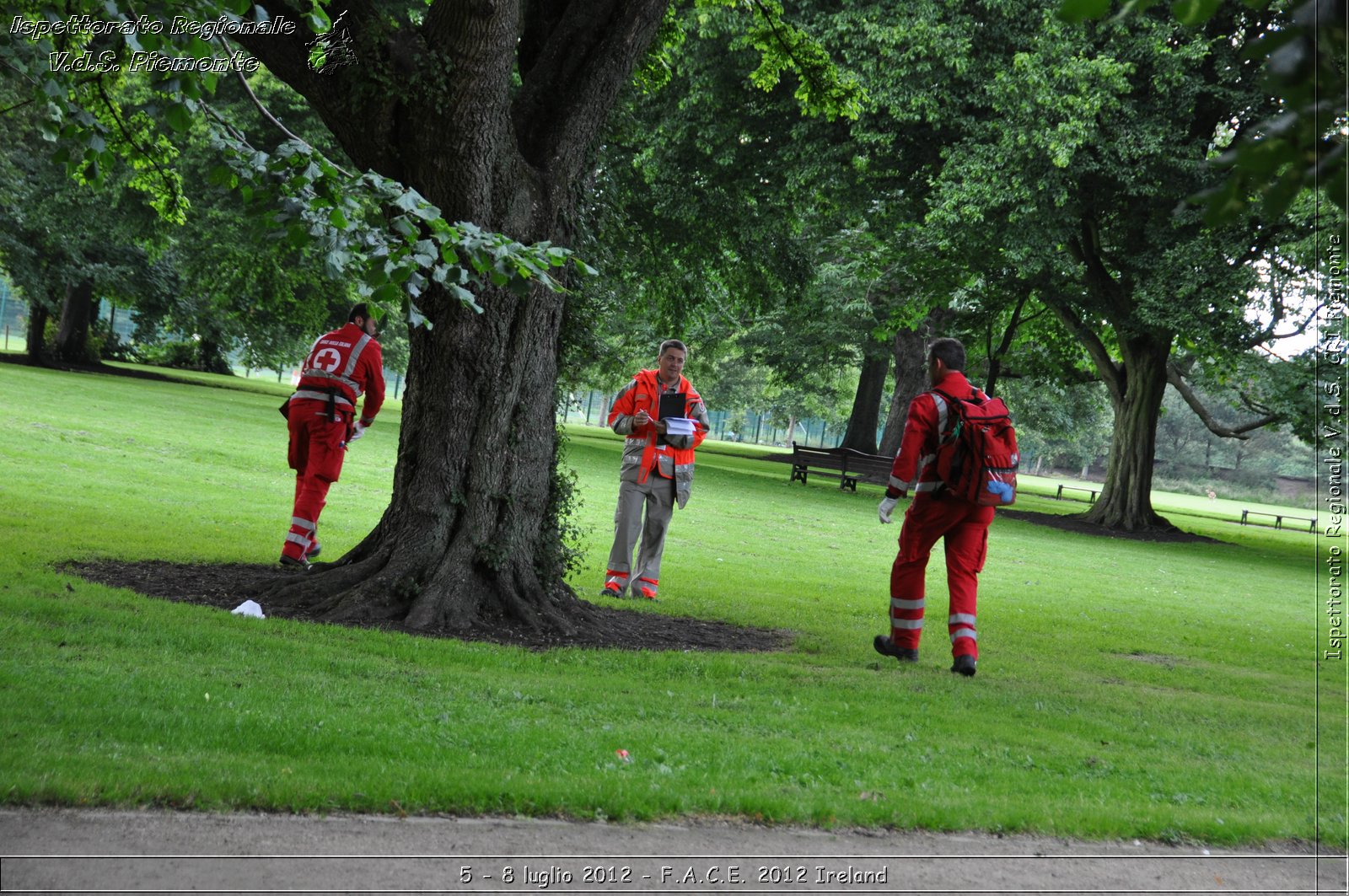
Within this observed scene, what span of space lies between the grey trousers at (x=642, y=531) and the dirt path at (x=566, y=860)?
20.9ft

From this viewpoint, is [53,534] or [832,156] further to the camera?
[832,156]

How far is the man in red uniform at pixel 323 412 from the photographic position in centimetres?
966

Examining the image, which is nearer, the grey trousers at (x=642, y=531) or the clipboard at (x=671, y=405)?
the clipboard at (x=671, y=405)

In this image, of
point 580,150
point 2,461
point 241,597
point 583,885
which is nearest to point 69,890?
point 583,885

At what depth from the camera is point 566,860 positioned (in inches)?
152

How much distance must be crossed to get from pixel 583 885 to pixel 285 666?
10.3 ft

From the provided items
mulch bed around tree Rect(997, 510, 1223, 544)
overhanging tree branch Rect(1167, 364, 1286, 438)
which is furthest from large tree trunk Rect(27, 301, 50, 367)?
overhanging tree branch Rect(1167, 364, 1286, 438)

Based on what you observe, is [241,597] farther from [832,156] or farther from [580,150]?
[832,156]

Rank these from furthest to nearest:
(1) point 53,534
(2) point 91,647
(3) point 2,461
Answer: (3) point 2,461
(1) point 53,534
(2) point 91,647

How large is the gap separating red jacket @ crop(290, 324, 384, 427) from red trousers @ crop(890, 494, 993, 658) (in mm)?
4575

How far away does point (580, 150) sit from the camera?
877 cm

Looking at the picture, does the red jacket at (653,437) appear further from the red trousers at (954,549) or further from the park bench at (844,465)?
the park bench at (844,465)

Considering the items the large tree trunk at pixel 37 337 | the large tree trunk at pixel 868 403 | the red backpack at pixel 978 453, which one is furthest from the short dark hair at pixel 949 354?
the large tree trunk at pixel 37 337

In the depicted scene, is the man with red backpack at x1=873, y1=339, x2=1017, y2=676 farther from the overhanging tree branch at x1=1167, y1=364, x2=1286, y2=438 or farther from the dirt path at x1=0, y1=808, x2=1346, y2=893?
the overhanging tree branch at x1=1167, y1=364, x2=1286, y2=438
